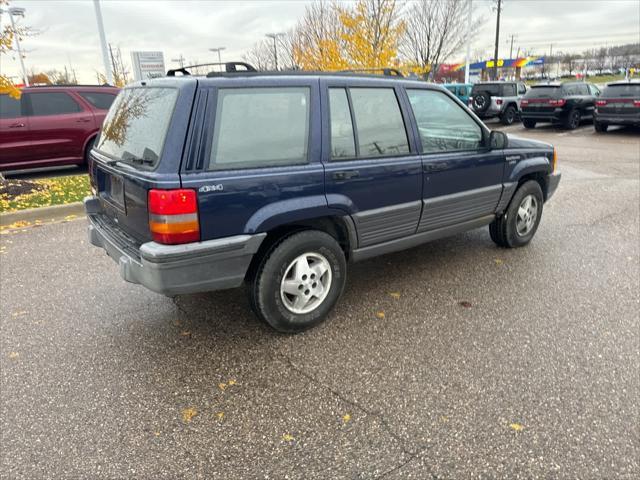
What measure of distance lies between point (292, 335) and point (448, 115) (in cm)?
236

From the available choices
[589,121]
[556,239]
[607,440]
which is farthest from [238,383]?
[589,121]

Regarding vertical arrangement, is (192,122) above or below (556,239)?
above

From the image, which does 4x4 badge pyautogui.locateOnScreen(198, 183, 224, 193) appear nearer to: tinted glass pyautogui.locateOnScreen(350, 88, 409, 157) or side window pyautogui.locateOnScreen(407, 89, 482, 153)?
tinted glass pyautogui.locateOnScreen(350, 88, 409, 157)

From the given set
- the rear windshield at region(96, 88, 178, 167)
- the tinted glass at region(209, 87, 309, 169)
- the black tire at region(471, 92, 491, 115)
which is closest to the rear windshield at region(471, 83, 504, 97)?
the black tire at region(471, 92, 491, 115)

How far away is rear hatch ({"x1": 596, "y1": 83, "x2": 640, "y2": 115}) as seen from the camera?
1402cm

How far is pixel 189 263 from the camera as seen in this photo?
2805 millimetres

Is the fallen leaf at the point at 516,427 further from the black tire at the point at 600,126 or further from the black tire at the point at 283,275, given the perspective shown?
the black tire at the point at 600,126

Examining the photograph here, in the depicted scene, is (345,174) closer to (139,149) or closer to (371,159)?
(371,159)

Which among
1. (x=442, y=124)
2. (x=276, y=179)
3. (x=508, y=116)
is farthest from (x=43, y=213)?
(x=508, y=116)

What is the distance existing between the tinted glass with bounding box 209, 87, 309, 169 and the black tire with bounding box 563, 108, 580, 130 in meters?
16.3

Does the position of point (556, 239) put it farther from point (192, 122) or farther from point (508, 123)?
point (508, 123)

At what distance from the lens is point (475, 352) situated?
312 centimetres

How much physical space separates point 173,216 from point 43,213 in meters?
4.91

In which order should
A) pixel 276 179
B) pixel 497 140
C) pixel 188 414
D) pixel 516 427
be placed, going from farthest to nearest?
pixel 497 140 < pixel 276 179 < pixel 188 414 < pixel 516 427
